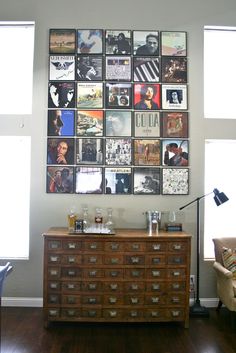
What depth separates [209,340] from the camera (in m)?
2.93

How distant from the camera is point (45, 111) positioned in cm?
373

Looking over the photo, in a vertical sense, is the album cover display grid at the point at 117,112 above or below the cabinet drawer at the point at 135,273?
above

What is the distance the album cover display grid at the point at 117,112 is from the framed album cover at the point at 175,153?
0.5 inches

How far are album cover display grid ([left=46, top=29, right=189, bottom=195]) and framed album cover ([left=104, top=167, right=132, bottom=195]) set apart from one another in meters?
0.01

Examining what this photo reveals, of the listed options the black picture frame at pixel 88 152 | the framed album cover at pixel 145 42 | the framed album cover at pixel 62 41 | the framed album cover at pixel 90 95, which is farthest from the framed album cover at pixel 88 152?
the framed album cover at pixel 145 42

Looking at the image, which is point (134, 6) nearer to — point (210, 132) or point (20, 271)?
point (210, 132)

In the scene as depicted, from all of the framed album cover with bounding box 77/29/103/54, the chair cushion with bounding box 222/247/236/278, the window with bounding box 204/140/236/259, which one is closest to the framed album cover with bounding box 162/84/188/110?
the window with bounding box 204/140/236/259

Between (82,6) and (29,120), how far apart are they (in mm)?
1570

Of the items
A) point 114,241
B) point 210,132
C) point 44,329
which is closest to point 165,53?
point 210,132

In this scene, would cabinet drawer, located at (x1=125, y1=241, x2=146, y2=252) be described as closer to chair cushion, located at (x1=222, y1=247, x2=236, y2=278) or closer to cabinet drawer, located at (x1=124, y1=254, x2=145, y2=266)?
cabinet drawer, located at (x1=124, y1=254, x2=145, y2=266)

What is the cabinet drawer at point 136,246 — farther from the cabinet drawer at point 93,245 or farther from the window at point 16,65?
the window at point 16,65

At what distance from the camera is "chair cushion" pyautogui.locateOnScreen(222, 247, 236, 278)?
335 centimetres

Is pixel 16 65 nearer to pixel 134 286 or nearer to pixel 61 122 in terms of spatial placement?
pixel 61 122

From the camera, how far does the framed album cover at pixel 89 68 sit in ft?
12.3
